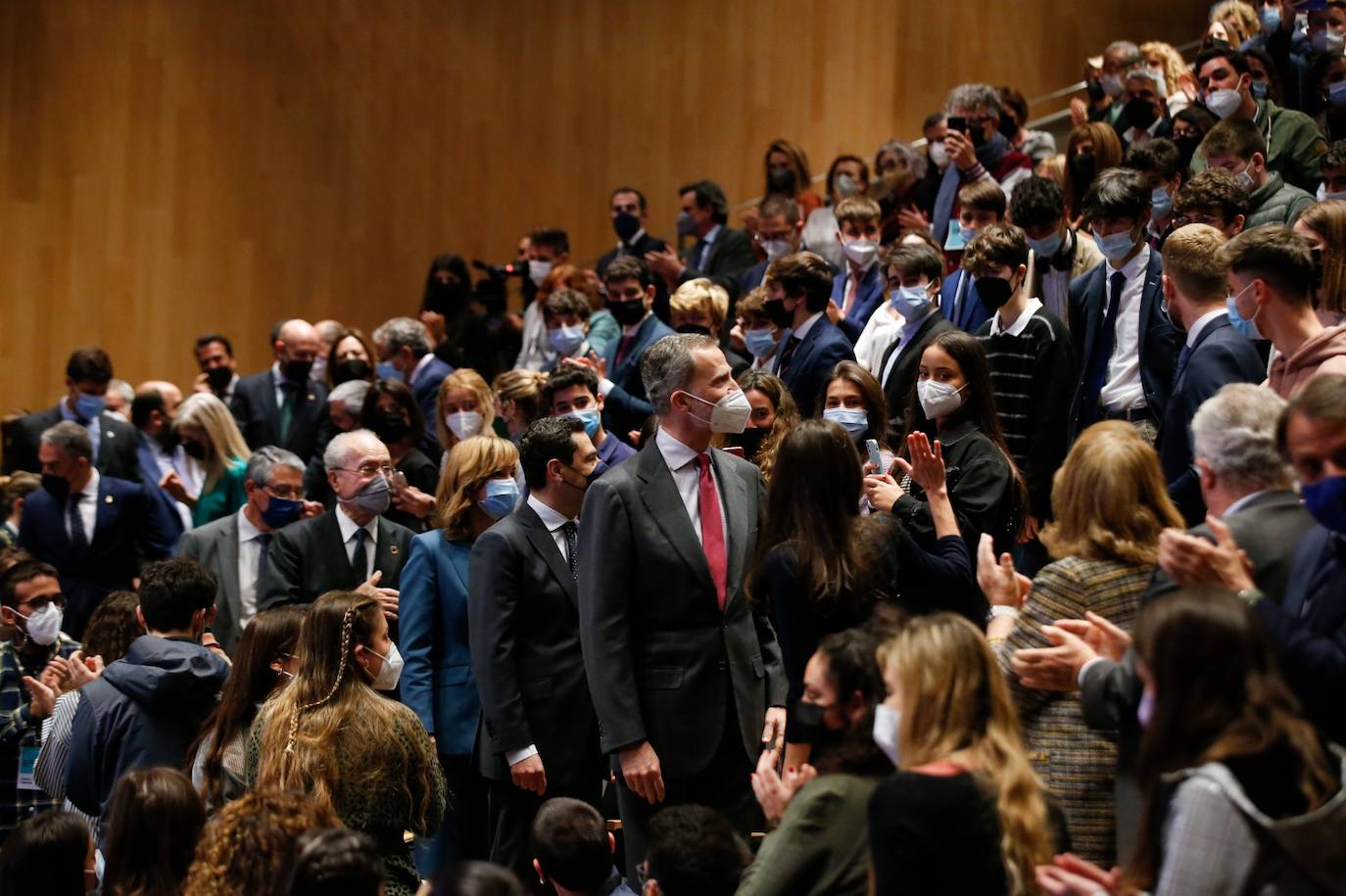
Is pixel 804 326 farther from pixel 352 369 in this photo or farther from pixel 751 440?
pixel 352 369

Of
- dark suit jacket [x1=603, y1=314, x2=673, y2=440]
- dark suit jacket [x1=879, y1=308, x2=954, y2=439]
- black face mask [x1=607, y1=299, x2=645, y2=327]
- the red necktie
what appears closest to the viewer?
the red necktie

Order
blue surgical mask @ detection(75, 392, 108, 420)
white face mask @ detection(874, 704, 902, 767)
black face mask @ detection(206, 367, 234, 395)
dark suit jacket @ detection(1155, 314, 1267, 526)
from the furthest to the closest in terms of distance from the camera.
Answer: black face mask @ detection(206, 367, 234, 395), blue surgical mask @ detection(75, 392, 108, 420), dark suit jacket @ detection(1155, 314, 1267, 526), white face mask @ detection(874, 704, 902, 767)

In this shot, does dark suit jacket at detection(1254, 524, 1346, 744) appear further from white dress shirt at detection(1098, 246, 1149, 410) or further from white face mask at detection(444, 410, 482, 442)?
white face mask at detection(444, 410, 482, 442)

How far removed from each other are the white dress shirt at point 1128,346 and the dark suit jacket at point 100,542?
4065 millimetres

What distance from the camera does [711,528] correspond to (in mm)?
4488

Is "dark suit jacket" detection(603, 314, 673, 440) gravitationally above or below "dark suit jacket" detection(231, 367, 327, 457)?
above

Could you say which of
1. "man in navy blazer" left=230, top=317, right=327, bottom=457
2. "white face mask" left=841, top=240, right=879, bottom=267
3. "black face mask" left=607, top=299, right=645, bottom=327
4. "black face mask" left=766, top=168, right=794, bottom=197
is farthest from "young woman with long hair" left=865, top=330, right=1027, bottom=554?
"black face mask" left=766, top=168, right=794, bottom=197

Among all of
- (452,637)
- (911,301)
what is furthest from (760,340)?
(452,637)

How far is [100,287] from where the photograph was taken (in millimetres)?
11672

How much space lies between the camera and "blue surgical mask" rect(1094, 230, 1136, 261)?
5.95 m

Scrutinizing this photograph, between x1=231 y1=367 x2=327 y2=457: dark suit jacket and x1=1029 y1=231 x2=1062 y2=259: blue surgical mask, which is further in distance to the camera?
x1=231 y1=367 x2=327 y2=457: dark suit jacket

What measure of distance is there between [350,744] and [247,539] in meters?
2.38

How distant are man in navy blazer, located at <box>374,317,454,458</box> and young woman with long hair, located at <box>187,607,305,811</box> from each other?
12.3 ft

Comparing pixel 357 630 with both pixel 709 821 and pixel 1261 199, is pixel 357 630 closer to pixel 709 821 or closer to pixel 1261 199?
pixel 709 821
